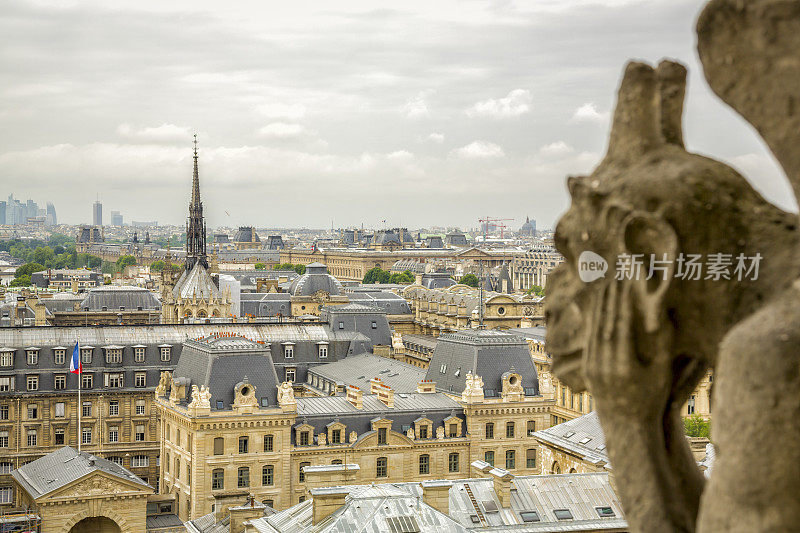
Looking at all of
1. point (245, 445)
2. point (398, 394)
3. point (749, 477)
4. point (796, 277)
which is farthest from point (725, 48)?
point (398, 394)

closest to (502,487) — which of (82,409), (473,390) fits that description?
(473,390)

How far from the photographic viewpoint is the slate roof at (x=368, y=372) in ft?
329

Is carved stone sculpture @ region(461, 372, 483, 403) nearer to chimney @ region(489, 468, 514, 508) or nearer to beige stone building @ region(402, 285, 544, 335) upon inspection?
chimney @ region(489, 468, 514, 508)

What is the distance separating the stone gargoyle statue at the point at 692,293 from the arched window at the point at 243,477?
244ft

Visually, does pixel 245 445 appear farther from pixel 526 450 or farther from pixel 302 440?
pixel 526 450

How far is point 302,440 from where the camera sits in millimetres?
84562

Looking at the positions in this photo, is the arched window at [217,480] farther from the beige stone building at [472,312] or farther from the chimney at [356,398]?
the beige stone building at [472,312]

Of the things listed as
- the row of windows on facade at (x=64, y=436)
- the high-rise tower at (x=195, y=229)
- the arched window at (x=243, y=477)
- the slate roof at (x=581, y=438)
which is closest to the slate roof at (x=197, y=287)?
the high-rise tower at (x=195, y=229)

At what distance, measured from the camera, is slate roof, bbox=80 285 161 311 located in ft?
550

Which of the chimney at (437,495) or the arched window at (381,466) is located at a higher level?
the chimney at (437,495)

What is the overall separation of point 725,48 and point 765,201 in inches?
53.9

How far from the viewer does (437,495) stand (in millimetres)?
51531

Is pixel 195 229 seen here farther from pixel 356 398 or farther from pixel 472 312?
pixel 356 398

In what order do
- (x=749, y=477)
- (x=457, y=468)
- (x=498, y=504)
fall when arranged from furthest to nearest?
(x=457, y=468) → (x=498, y=504) → (x=749, y=477)
